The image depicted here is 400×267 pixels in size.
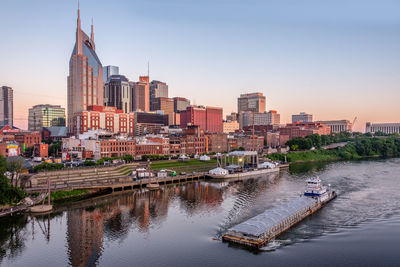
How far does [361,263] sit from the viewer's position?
3656cm

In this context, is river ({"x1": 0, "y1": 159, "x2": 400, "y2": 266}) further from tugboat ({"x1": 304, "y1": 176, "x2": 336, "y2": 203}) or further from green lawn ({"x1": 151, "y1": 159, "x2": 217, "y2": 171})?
green lawn ({"x1": 151, "y1": 159, "x2": 217, "y2": 171})

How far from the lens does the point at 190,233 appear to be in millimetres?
46844

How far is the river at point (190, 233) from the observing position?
3794cm

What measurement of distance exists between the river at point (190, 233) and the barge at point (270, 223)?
3.87 ft

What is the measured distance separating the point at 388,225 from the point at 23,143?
140 m

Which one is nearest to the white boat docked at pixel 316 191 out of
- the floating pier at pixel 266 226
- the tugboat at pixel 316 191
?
the tugboat at pixel 316 191

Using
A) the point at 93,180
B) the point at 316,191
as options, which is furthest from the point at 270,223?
the point at 93,180

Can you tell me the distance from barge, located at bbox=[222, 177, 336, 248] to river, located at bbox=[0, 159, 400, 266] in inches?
Result: 46.4

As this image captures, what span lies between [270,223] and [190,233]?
36.4ft

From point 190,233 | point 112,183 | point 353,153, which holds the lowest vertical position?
point 190,233

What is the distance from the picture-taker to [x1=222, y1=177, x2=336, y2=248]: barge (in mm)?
41344

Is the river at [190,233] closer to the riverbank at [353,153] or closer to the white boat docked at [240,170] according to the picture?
the white boat docked at [240,170]

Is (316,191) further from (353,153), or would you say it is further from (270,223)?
(353,153)

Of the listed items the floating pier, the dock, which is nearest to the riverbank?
the dock
